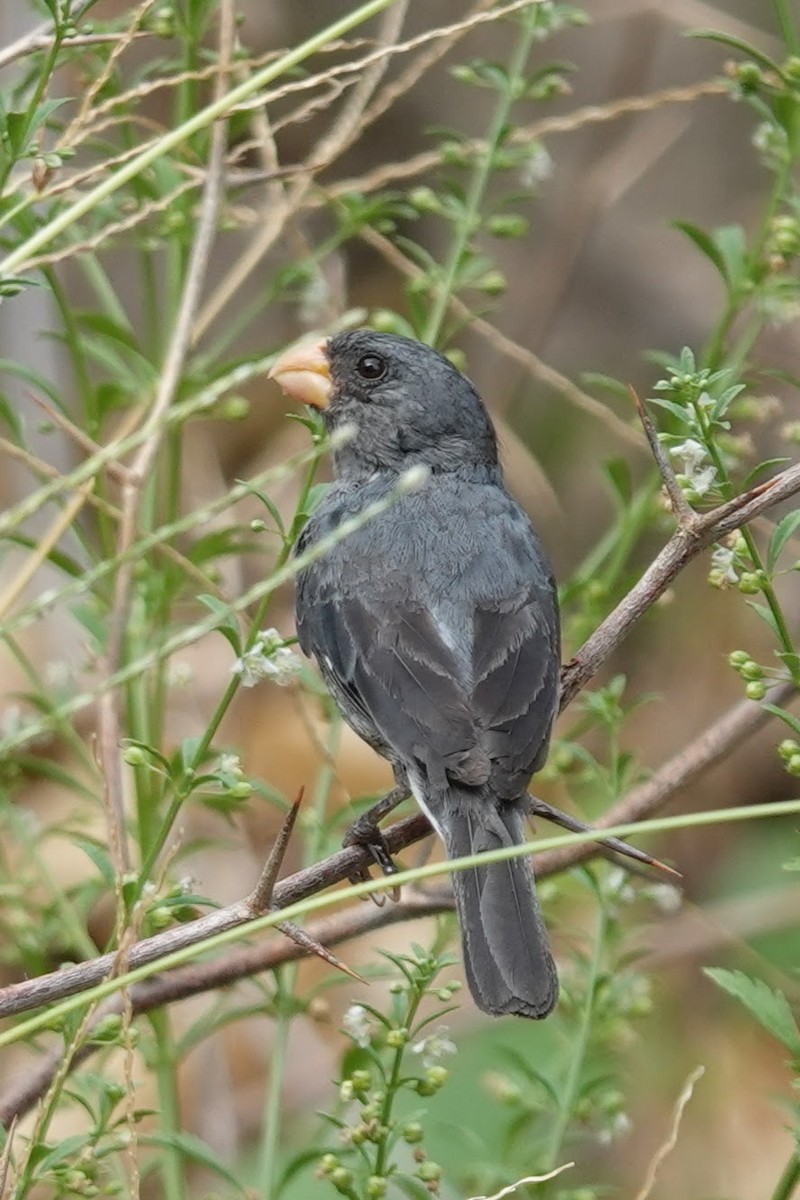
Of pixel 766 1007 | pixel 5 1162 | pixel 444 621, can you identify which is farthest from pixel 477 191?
pixel 5 1162

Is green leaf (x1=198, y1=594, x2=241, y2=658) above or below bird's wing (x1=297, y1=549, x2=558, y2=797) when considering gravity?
below

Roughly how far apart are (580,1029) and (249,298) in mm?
4957

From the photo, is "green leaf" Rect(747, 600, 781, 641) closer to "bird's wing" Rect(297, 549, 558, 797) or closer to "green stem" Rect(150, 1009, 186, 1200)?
"bird's wing" Rect(297, 549, 558, 797)

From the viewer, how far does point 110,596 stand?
307cm

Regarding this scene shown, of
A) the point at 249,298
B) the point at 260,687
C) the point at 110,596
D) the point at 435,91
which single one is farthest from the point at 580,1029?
the point at 435,91

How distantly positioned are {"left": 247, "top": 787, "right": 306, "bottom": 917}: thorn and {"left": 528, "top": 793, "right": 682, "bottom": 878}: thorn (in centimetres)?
36

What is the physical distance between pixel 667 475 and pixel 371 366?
5.04 feet

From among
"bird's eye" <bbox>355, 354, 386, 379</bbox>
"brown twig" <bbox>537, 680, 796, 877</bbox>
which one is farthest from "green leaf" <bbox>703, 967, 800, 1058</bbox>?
"bird's eye" <bbox>355, 354, 386, 379</bbox>

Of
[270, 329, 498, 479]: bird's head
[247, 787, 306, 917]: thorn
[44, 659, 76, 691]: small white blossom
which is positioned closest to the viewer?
[247, 787, 306, 917]: thorn

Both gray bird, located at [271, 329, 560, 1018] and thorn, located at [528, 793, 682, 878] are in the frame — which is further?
gray bird, located at [271, 329, 560, 1018]

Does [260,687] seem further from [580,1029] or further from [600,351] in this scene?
[580,1029]

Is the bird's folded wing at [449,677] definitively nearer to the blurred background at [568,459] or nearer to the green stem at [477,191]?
the blurred background at [568,459]

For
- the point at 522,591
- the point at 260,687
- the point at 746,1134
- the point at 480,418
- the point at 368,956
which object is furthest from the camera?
the point at 260,687

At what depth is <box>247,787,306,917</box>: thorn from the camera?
196cm
